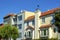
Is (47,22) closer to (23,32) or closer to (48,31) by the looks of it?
(48,31)

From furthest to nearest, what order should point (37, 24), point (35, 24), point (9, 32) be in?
point (9, 32), point (35, 24), point (37, 24)

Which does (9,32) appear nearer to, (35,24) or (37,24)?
(35,24)

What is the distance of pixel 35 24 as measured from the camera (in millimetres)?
60062

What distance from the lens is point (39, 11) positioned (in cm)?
5981

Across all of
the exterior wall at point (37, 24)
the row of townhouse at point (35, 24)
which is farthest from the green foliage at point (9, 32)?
the exterior wall at point (37, 24)

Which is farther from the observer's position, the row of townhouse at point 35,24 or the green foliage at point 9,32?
the green foliage at point 9,32

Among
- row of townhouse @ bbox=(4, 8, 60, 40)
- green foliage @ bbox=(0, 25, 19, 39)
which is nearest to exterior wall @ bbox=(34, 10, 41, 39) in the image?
row of townhouse @ bbox=(4, 8, 60, 40)

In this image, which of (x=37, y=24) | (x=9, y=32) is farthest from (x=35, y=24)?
(x=9, y=32)

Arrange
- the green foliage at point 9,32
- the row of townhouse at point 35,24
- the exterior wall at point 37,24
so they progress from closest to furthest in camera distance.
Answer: the row of townhouse at point 35,24
the exterior wall at point 37,24
the green foliage at point 9,32

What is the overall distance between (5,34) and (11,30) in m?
2.37

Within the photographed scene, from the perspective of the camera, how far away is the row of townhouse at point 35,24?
53.7 m

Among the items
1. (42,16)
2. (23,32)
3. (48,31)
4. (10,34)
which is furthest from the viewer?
(23,32)

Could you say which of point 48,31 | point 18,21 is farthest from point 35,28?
point 18,21

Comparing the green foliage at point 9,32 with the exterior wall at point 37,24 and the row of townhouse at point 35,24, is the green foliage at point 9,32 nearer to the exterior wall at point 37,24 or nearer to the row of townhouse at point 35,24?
the row of townhouse at point 35,24
